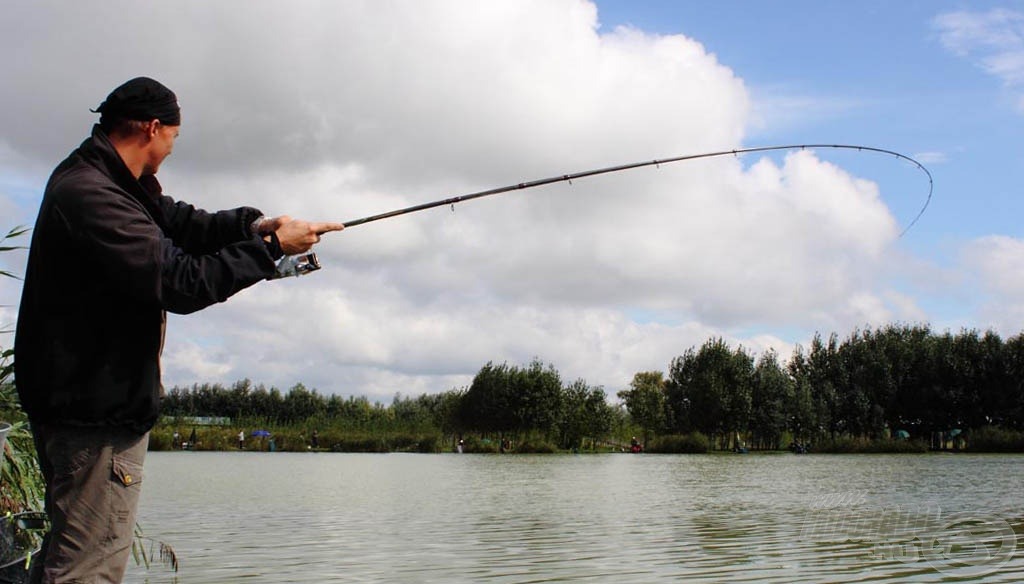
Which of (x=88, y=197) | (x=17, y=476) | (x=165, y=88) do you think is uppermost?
(x=165, y=88)

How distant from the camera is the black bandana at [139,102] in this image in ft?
10.0

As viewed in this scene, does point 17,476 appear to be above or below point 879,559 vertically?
above

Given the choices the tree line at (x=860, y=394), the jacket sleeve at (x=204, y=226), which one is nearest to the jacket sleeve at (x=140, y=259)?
the jacket sleeve at (x=204, y=226)

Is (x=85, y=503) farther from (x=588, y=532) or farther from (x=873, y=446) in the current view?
(x=873, y=446)

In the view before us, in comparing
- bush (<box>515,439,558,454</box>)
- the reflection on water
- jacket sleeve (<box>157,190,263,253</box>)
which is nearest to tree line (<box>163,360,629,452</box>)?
bush (<box>515,439,558,454</box>)

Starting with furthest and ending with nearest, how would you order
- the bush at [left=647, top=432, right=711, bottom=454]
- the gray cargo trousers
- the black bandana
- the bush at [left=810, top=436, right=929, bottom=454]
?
the bush at [left=647, top=432, right=711, bottom=454] → the bush at [left=810, top=436, right=929, bottom=454] → the black bandana → the gray cargo trousers

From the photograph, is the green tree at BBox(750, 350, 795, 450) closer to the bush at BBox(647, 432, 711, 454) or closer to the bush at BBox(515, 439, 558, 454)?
the bush at BBox(647, 432, 711, 454)

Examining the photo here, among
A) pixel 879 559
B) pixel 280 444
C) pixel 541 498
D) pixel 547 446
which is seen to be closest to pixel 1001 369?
pixel 547 446

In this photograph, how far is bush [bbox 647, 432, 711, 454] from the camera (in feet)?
218

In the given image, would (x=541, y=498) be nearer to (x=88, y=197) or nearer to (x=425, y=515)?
(x=425, y=515)

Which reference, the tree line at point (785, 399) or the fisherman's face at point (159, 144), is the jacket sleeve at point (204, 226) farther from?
the tree line at point (785, 399)

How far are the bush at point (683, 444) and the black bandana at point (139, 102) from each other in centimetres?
6556

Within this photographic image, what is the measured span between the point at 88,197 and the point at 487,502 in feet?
49.0

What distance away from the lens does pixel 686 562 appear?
9.33 m
